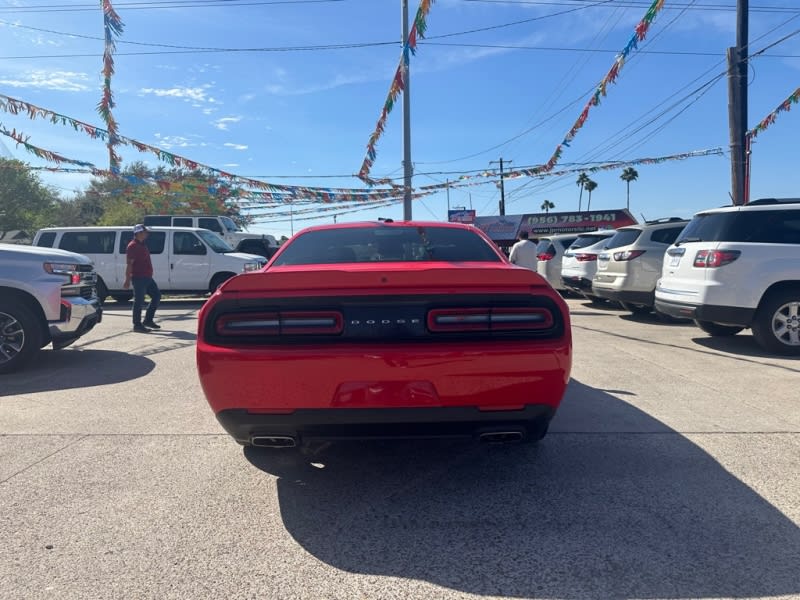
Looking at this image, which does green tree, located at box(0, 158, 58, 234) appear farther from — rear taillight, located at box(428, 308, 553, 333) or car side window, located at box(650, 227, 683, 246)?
rear taillight, located at box(428, 308, 553, 333)

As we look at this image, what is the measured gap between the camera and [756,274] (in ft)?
22.4

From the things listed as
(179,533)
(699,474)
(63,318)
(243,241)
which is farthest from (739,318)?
(243,241)

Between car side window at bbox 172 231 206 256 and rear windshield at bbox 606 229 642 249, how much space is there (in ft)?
29.6

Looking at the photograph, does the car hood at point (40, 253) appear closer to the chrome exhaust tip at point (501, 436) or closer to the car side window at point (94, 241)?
the chrome exhaust tip at point (501, 436)

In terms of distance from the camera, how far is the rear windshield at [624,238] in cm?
1025

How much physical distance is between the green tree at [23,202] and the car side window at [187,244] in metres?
29.4

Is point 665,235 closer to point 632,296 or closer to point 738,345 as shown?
point 632,296

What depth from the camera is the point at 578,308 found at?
1272 centimetres

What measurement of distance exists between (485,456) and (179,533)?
184 centimetres

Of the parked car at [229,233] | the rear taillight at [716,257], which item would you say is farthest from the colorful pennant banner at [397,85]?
the rear taillight at [716,257]

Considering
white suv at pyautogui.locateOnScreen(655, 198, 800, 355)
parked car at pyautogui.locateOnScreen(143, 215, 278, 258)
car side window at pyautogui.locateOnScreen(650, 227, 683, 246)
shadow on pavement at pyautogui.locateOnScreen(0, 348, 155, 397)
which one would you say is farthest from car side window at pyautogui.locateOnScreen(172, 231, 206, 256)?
white suv at pyautogui.locateOnScreen(655, 198, 800, 355)

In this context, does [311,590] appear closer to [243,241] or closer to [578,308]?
[578,308]

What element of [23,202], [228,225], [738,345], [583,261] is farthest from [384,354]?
[23,202]

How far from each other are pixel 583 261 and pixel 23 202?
40.9m
